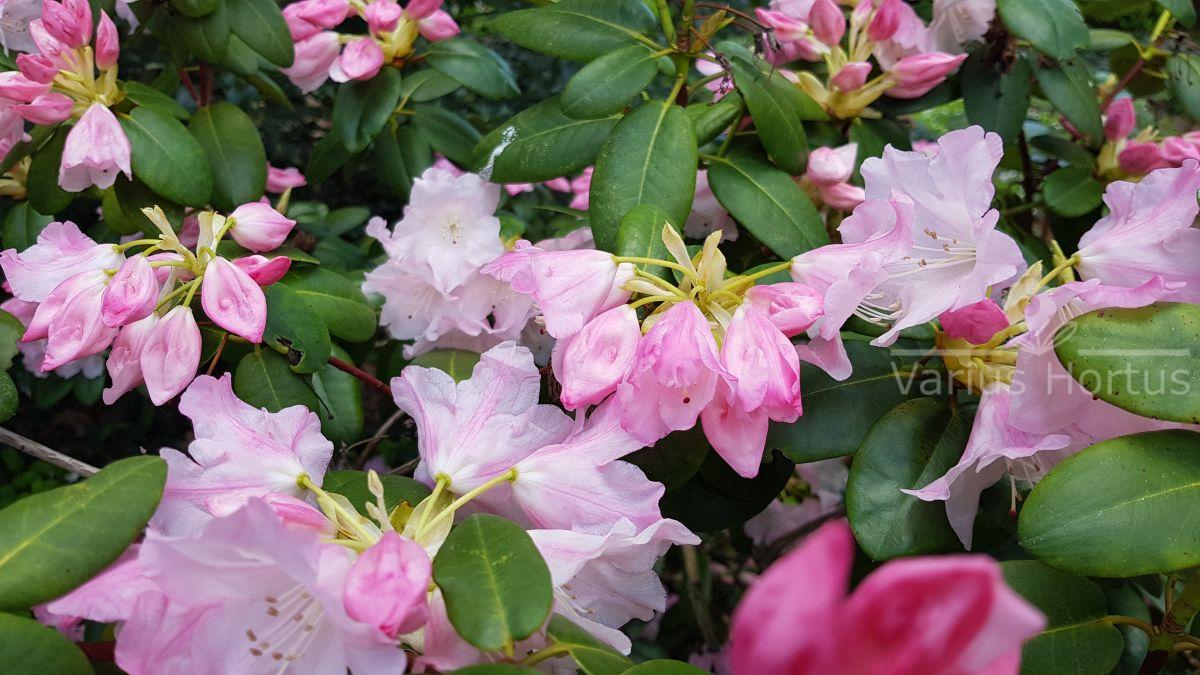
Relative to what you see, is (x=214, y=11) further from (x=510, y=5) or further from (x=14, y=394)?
(x=510, y=5)

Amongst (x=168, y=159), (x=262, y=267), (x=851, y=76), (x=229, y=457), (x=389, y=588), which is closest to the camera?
(x=389, y=588)

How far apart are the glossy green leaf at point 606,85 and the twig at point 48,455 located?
1.96 feet

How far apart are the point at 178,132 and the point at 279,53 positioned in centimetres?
20

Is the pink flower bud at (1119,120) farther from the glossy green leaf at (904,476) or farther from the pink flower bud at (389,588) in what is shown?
the pink flower bud at (389,588)

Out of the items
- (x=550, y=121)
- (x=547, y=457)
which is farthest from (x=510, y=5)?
(x=547, y=457)

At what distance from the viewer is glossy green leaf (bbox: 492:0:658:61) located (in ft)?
3.65

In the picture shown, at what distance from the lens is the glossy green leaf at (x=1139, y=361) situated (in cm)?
70

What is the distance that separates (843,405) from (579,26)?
1.81ft

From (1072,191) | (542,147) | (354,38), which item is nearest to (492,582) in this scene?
(542,147)

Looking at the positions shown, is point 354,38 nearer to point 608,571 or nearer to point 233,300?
point 233,300

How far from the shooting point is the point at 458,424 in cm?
76

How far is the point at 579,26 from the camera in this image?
112 cm

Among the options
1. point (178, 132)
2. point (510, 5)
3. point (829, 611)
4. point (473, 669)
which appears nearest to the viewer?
point (829, 611)

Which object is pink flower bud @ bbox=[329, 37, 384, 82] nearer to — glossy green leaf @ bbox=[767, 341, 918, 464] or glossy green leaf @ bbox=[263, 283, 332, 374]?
glossy green leaf @ bbox=[263, 283, 332, 374]
